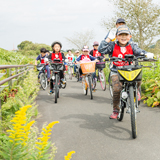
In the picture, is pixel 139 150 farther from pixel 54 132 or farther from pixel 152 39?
pixel 152 39

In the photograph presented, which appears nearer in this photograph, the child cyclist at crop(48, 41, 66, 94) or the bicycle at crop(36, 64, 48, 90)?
the child cyclist at crop(48, 41, 66, 94)

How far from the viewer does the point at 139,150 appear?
347cm

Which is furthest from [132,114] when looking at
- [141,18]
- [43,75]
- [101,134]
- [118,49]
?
[141,18]

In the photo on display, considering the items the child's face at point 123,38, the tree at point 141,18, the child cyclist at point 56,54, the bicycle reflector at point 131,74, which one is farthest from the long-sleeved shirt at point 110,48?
the tree at point 141,18

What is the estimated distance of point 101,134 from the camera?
432cm

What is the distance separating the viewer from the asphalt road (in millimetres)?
3383

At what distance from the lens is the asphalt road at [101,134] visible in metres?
3.38

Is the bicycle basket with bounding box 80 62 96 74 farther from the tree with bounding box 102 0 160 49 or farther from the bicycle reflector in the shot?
the tree with bounding box 102 0 160 49

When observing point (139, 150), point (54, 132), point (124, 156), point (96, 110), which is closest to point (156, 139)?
point (139, 150)

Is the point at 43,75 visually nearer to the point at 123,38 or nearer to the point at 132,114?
the point at 123,38

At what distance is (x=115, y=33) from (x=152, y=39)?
26.3 m

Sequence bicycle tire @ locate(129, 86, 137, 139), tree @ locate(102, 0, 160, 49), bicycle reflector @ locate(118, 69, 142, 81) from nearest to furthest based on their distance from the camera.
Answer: bicycle tire @ locate(129, 86, 137, 139)
bicycle reflector @ locate(118, 69, 142, 81)
tree @ locate(102, 0, 160, 49)

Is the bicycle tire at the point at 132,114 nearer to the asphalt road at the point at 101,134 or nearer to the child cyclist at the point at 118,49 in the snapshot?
the asphalt road at the point at 101,134

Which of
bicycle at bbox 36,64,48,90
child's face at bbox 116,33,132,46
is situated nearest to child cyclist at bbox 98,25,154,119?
child's face at bbox 116,33,132,46
